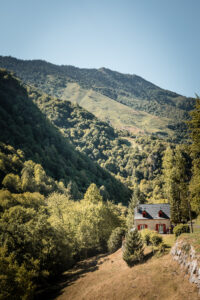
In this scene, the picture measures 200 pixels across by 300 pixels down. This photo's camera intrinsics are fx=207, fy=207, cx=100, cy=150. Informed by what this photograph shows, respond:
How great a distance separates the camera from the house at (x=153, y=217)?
164 feet

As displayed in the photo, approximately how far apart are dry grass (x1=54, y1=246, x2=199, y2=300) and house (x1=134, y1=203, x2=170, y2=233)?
12895 millimetres

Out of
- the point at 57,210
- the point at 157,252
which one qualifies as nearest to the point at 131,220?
the point at 57,210

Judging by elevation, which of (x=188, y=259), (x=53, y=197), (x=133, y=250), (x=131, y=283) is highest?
(x=53, y=197)

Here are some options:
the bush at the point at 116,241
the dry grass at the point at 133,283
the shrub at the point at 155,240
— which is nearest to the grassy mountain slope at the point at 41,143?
the bush at the point at 116,241

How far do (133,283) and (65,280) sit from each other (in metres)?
17.3

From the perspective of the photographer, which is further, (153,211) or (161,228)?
(153,211)

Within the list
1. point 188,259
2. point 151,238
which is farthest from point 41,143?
point 188,259

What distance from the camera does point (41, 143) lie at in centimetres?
13312

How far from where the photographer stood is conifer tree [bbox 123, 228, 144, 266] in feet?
118

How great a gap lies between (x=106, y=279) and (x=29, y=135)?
110437 mm

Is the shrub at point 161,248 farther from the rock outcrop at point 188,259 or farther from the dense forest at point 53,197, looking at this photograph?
the dense forest at point 53,197

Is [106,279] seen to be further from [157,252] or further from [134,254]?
[157,252]

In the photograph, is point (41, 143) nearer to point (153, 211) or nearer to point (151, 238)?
point (153, 211)

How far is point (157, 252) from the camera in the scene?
1395 inches
